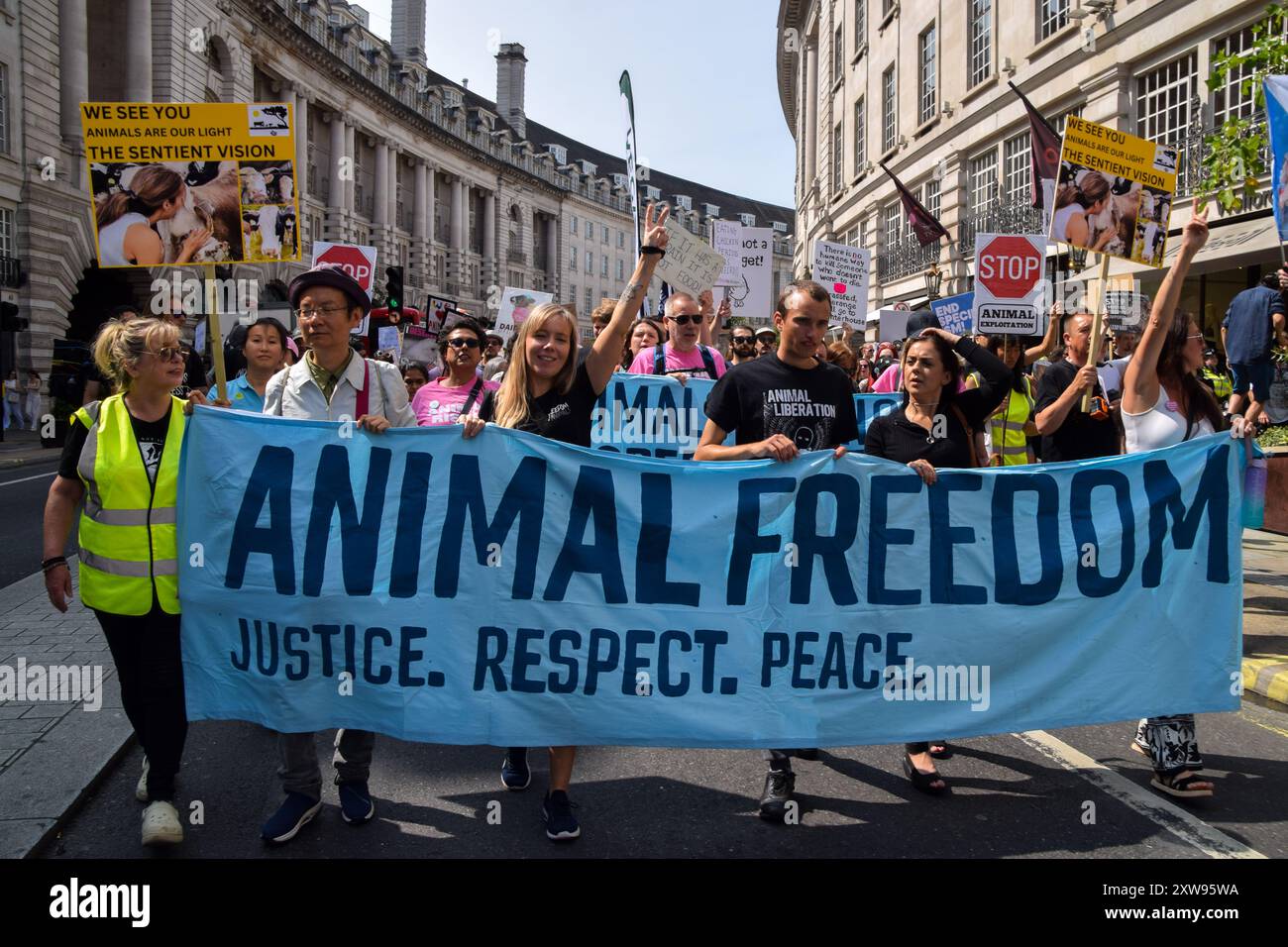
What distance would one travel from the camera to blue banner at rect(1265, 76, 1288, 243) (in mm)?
6762

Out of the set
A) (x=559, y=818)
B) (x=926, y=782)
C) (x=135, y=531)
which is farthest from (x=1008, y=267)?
(x=135, y=531)

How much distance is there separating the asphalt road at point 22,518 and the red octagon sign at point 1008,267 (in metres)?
9.57

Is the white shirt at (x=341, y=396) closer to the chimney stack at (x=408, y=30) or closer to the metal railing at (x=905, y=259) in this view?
the metal railing at (x=905, y=259)

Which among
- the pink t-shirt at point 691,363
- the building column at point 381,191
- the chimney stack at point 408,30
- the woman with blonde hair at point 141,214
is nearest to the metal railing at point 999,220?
the pink t-shirt at point 691,363

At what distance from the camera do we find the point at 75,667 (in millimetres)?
5664

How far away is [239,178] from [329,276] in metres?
1.91

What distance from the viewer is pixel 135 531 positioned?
3.87 meters

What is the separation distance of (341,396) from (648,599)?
1.54m

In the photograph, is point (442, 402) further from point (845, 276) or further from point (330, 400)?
point (845, 276)

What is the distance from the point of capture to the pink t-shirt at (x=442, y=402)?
5.83m

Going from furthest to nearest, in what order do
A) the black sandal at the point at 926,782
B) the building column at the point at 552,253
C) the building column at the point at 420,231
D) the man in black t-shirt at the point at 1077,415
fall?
the building column at the point at 552,253, the building column at the point at 420,231, the man in black t-shirt at the point at 1077,415, the black sandal at the point at 926,782

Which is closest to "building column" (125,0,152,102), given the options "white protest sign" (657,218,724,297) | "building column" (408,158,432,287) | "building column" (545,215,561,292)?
"white protest sign" (657,218,724,297)
